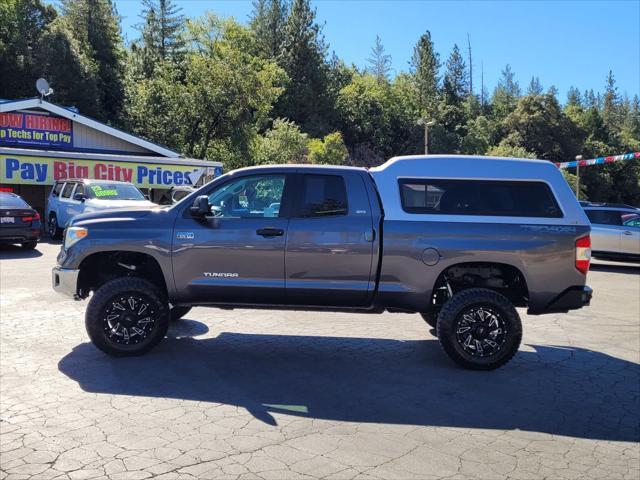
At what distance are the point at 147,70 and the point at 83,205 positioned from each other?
48.1m

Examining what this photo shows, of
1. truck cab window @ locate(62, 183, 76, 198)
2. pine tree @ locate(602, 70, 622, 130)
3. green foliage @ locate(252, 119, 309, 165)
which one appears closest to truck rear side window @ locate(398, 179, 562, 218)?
truck cab window @ locate(62, 183, 76, 198)

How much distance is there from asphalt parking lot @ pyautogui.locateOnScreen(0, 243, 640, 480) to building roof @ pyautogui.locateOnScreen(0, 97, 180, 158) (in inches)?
686

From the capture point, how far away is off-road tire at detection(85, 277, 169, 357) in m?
6.05

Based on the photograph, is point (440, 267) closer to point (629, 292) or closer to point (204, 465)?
point (204, 465)

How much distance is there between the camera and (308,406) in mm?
4855

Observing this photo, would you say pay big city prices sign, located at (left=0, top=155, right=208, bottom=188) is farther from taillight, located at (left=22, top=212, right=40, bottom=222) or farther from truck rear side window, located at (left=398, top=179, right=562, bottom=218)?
truck rear side window, located at (left=398, top=179, right=562, bottom=218)

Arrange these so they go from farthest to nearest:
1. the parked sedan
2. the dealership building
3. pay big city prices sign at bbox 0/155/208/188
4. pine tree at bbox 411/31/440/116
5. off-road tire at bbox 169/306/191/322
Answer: pine tree at bbox 411/31/440/116 → the dealership building → pay big city prices sign at bbox 0/155/208/188 → the parked sedan → off-road tire at bbox 169/306/191/322

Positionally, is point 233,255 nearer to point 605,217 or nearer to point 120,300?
point 120,300

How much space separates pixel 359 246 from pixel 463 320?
1.32 metres

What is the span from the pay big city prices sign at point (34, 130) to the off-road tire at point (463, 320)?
2168cm

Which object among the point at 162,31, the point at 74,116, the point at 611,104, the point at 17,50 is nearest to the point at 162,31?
the point at 162,31

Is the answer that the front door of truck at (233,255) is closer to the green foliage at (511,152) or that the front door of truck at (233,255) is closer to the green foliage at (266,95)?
the green foliage at (266,95)

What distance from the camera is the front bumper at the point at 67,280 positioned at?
20.6 feet

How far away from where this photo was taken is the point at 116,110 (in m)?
50.7
